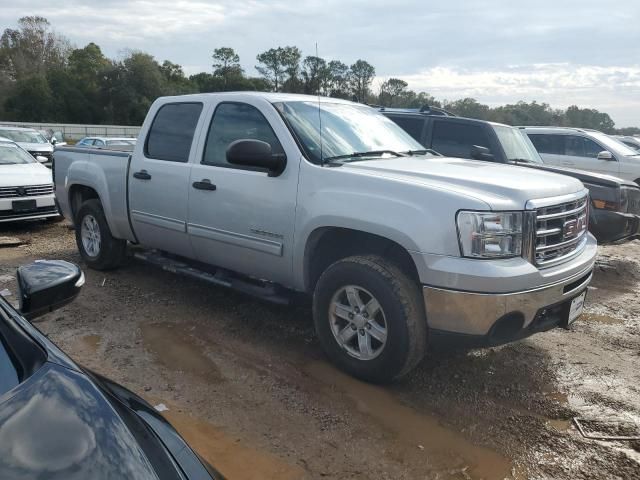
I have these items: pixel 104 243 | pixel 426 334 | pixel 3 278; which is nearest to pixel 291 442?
pixel 426 334

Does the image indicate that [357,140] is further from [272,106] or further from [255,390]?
[255,390]

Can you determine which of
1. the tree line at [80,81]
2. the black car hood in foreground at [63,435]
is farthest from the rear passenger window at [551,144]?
the tree line at [80,81]

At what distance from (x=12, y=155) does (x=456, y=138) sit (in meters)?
→ 7.94

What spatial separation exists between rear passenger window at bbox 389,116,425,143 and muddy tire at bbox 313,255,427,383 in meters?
4.66

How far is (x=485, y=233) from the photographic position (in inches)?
129

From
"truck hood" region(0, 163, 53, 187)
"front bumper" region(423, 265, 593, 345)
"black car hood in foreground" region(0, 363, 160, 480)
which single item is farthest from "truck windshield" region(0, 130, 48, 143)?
"black car hood in foreground" region(0, 363, 160, 480)

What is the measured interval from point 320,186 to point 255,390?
147 cm

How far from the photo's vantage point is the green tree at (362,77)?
30.0 ft

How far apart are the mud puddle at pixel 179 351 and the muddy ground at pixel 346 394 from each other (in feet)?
0.05

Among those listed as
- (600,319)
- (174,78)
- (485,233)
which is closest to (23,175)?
(485,233)

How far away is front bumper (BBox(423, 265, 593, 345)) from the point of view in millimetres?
3256

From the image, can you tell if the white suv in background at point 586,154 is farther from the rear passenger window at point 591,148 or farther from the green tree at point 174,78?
the green tree at point 174,78

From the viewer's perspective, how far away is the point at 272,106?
4.52m

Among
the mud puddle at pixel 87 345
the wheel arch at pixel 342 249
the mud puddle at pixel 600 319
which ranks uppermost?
the wheel arch at pixel 342 249
